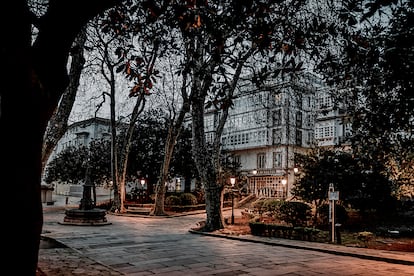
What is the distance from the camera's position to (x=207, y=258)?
9953mm

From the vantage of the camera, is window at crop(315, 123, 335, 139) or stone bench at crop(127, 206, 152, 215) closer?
stone bench at crop(127, 206, 152, 215)

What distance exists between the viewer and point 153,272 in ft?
26.1

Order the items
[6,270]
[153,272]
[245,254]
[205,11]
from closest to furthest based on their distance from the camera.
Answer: [6,270], [205,11], [153,272], [245,254]

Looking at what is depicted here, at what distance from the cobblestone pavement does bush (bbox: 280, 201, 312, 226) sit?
11.6 feet

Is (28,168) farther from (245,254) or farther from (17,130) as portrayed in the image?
(245,254)

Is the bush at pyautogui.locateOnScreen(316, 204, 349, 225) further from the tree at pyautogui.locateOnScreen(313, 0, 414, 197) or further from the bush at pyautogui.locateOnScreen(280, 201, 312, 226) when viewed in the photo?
the tree at pyautogui.locateOnScreen(313, 0, 414, 197)

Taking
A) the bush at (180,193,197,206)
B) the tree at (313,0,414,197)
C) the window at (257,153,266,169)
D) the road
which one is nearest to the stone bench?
the bush at (180,193,197,206)

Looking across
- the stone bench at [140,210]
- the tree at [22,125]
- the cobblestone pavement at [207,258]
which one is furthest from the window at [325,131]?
the tree at [22,125]

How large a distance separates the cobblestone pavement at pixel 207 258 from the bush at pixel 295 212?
3522mm

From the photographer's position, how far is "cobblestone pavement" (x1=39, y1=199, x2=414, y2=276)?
8.29 m

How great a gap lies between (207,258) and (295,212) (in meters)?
8.51

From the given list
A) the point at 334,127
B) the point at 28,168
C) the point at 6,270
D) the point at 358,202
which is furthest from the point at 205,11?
the point at 334,127

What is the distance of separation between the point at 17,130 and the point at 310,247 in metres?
10.7

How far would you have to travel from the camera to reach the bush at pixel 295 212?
17391 millimetres
